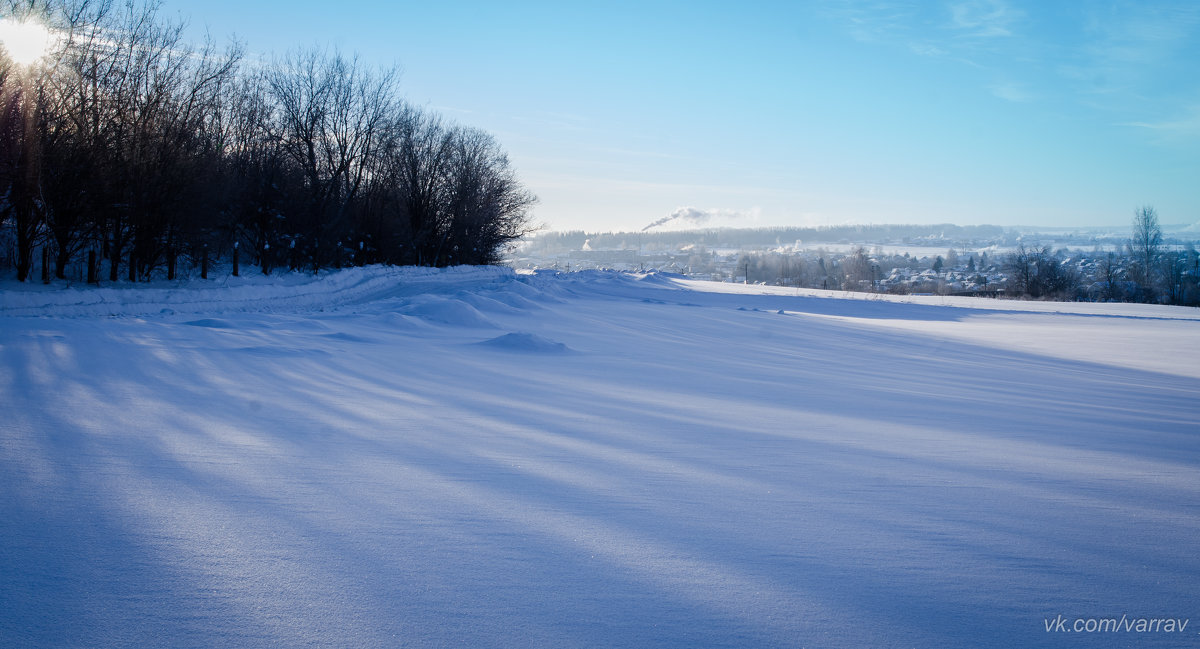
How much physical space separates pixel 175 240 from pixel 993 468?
22.3m

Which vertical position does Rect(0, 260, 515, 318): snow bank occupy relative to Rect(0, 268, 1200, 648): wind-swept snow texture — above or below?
above

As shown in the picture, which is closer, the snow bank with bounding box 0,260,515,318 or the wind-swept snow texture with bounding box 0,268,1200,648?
the wind-swept snow texture with bounding box 0,268,1200,648

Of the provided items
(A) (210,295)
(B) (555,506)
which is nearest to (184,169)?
(A) (210,295)

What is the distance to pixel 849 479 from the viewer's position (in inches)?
138

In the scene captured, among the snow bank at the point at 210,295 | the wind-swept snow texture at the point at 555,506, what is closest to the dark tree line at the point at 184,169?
the snow bank at the point at 210,295

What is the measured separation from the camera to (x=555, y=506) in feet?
9.79

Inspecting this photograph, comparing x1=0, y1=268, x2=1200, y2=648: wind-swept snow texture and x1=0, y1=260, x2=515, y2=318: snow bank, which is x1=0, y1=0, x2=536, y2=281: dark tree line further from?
x1=0, y1=268, x2=1200, y2=648: wind-swept snow texture

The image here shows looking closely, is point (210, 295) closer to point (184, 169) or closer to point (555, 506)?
point (184, 169)

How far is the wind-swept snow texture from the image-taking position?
80.4 inches

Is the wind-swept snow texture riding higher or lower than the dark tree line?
lower

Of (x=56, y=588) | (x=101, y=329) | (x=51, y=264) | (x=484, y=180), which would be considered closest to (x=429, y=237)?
(x=484, y=180)

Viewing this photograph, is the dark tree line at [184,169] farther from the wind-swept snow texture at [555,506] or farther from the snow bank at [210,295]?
the wind-swept snow texture at [555,506]

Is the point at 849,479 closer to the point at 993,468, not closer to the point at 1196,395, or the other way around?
the point at 993,468

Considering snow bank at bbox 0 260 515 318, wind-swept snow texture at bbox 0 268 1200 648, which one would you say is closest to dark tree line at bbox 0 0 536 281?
snow bank at bbox 0 260 515 318
